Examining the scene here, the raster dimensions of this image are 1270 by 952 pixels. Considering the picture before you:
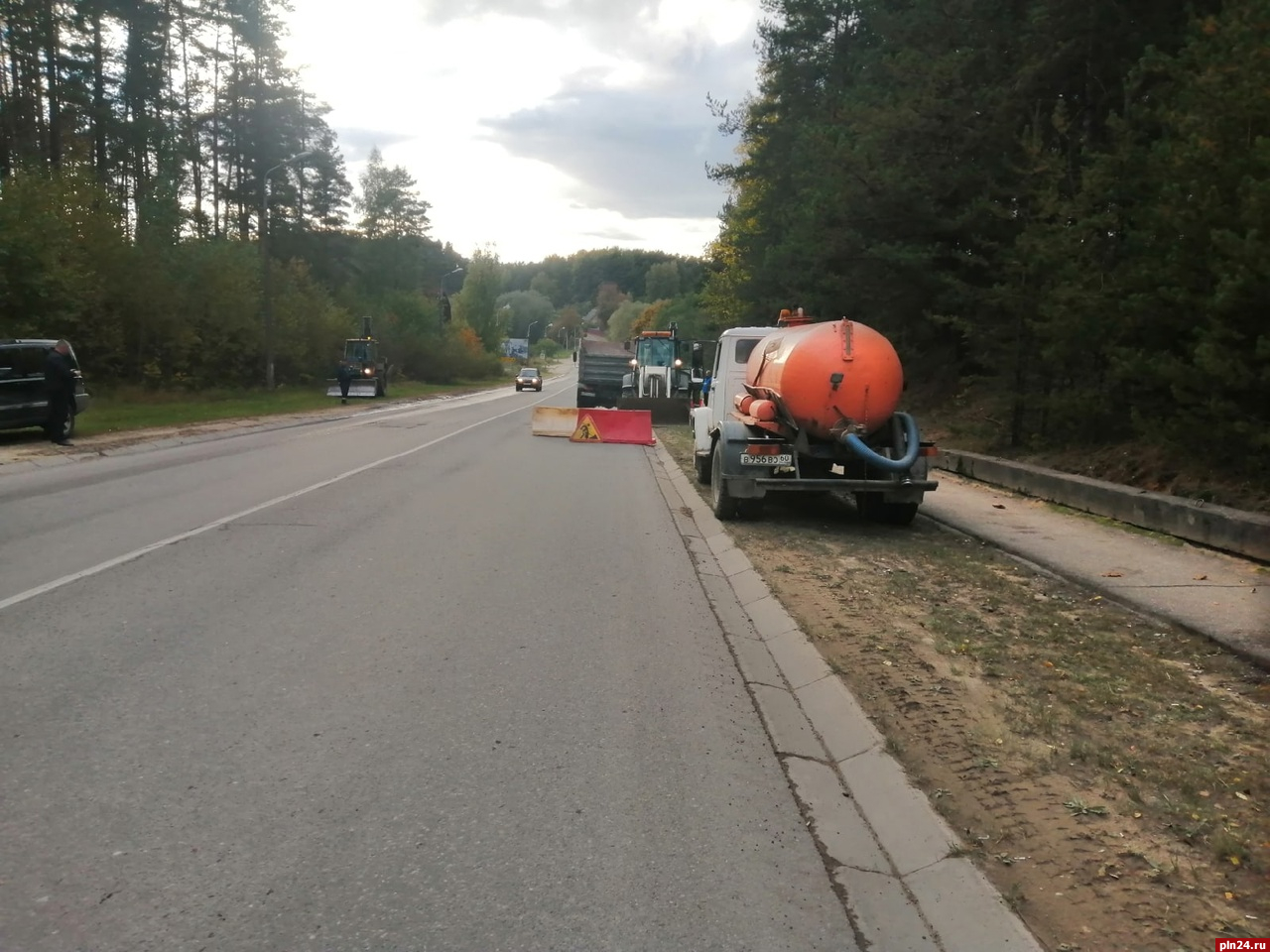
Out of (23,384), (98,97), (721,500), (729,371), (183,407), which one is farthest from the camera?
(98,97)

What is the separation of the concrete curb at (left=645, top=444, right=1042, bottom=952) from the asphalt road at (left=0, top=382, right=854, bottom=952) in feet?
0.43

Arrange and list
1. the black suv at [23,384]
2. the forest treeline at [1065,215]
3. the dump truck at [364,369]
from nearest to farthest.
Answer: the forest treeline at [1065,215] < the black suv at [23,384] < the dump truck at [364,369]

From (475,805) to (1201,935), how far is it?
103 inches

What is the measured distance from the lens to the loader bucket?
3212 cm

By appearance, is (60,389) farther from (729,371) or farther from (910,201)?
(910,201)

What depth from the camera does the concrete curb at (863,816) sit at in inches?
134

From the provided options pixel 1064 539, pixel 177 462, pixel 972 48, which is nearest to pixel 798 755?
pixel 1064 539

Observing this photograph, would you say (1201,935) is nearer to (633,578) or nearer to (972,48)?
(633,578)

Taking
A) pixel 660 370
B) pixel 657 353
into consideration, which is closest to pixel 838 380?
pixel 660 370

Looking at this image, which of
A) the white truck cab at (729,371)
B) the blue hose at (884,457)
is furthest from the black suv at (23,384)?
the blue hose at (884,457)

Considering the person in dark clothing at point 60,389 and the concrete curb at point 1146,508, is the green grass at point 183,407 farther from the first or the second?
the concrete curb at point 1146,508

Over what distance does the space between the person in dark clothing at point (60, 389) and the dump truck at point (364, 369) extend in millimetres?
24960

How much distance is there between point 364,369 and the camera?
46625 millimetres

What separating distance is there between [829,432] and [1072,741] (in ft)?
22.2
